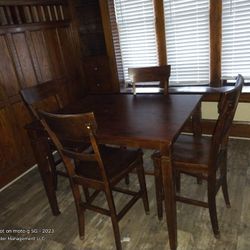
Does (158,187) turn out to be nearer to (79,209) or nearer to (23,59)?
(79,209)

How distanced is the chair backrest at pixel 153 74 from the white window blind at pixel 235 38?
896 millimetres

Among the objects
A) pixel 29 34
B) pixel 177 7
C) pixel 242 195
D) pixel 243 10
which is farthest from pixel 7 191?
pixel 243 10

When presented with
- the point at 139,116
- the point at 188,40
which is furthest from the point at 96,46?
the point at 139,116

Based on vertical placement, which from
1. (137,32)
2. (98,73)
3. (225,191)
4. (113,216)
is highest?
(137,32)

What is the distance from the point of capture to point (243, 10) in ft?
8.18

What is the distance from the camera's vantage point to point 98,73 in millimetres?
3309

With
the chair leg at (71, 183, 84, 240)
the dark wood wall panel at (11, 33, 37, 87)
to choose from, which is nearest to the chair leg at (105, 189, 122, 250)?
the chair leg at (71, 183, 84, 240)

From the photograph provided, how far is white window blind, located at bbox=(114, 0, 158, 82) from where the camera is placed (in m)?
2.93

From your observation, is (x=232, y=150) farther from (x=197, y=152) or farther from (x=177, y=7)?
(x=177, y=7)

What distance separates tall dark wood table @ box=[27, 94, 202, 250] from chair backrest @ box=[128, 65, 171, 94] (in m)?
0.17

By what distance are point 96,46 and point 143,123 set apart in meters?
2.11

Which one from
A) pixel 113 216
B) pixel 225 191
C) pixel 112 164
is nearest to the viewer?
Answer: pixel 113 216

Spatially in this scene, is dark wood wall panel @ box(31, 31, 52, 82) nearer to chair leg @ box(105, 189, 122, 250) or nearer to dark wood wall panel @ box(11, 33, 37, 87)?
dark wood wall panel @ box(11, 33, 37, 87)

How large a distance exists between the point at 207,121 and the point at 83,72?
5.60ft
